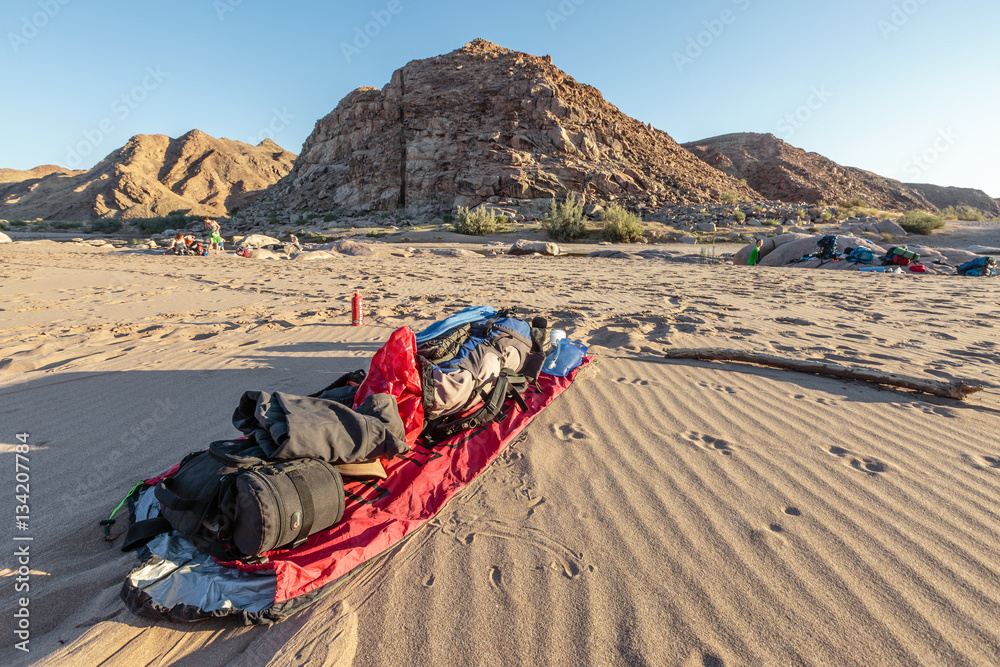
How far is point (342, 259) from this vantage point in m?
13.1

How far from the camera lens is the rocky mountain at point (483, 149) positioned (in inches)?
1171

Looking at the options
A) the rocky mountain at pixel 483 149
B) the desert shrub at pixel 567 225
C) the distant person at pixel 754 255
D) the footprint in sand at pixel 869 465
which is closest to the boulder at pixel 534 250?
the desert shrub at pixel 567 225

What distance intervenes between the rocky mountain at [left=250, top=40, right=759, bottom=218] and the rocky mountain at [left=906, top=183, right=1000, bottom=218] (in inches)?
1133

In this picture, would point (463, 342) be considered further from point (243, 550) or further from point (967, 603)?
point (967, 603)

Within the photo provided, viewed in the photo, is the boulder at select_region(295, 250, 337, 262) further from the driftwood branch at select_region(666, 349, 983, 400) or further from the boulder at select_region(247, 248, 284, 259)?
the driftwood branch at select_region(666, 349, 983, 400)

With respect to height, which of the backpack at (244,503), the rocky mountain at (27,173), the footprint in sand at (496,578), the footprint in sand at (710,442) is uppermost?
the rocky mountain at (27,173)

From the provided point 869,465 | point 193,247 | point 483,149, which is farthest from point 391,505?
point 483,149

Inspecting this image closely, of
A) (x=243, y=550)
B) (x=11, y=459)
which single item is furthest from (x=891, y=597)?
(x=11, y=459)

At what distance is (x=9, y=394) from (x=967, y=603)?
17.6 ft

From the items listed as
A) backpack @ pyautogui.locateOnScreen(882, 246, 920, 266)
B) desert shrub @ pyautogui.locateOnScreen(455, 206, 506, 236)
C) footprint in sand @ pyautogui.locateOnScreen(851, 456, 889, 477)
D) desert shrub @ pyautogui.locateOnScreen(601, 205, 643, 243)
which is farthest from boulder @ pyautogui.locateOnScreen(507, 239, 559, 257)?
footprint in sand @ pyautogui.locateOnScreen(851, 456, 889, 477)

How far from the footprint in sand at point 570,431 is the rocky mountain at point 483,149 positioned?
84.1 ft

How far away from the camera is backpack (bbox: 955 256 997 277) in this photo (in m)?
9.75

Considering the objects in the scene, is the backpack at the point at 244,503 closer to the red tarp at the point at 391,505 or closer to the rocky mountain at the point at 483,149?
the red tarp at the point at 391,505

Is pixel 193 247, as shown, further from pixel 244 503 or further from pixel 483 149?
pixel 483 149
